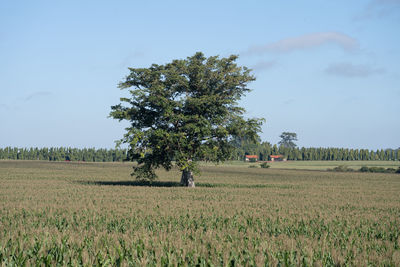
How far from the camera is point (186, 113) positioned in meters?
38.1

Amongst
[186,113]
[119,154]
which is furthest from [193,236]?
[119,154]

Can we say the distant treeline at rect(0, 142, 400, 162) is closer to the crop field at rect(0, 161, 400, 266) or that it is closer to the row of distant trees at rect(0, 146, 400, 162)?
the row of distant trees at rect(0, 146, 400, 162)

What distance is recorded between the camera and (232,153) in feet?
126

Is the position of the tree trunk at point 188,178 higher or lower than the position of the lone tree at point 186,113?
lower

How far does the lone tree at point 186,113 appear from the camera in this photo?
35781mm

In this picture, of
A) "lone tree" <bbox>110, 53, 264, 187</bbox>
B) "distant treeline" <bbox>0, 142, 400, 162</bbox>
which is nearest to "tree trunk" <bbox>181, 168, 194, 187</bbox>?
"lone tree" <bbox>110, 53, 264, 187</bbox>

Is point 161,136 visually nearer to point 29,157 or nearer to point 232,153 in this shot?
point 232,153

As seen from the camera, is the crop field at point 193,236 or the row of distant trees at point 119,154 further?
the row of distant trees at point 119,154

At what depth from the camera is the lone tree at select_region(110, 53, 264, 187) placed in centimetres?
3578

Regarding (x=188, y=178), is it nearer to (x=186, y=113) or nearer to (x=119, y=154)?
(x=186, y=113)

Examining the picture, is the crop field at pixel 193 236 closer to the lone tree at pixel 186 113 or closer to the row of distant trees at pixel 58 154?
the lone tree at pixel 186 113

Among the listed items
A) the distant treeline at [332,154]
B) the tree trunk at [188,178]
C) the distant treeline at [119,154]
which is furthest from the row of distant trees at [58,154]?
the tree trunk at [188,178]

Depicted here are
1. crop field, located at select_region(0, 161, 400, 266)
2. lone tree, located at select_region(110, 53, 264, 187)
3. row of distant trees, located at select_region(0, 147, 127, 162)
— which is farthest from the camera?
row of distant trees, located at select_region(0, 147, 127, 162)

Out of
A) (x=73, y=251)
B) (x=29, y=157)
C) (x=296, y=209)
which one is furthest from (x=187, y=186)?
(x=29, y=157)
